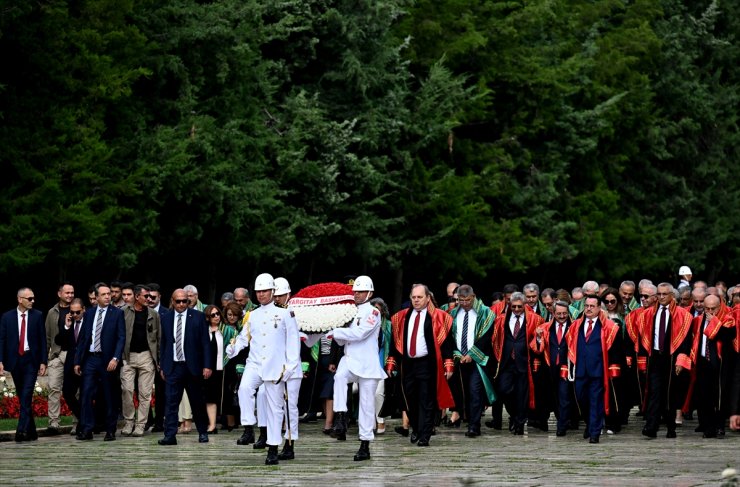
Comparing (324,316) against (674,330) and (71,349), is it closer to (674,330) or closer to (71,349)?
(71,349)

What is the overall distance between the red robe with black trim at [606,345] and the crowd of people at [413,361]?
0.02m

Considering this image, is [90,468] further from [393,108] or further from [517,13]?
[517,13]

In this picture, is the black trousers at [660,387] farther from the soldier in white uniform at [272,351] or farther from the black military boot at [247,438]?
the soldier in white uniform at [272,351]

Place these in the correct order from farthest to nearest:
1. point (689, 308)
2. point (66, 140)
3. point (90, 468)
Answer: point (66, 140), point (689, 308), point (90, 468)

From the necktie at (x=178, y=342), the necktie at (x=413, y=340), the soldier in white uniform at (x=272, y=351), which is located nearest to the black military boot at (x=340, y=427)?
the necktie at (x=413, y=340)

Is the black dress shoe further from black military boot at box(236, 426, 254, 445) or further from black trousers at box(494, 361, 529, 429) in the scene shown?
black military boot at box(236, 426, 254, 445)

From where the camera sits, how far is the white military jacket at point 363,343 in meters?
19.3

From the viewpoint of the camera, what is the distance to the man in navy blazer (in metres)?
21.6

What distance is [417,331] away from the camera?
20578 millimetres

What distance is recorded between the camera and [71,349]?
22609 millimetres

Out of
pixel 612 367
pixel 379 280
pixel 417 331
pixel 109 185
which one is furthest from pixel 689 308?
pixel 379 280

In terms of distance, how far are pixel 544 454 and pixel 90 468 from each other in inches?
198

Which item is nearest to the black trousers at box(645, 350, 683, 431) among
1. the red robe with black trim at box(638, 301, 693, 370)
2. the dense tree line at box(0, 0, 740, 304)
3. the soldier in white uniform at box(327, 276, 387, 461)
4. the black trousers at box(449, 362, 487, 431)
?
the red robe with black trim at box(638, 301, 693, 370)

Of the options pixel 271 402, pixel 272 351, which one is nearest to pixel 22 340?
pixel 272 351
